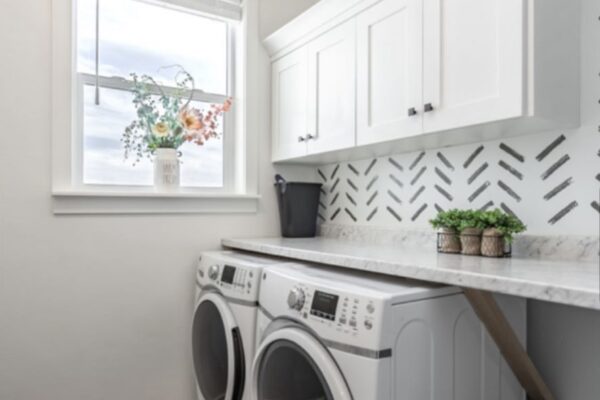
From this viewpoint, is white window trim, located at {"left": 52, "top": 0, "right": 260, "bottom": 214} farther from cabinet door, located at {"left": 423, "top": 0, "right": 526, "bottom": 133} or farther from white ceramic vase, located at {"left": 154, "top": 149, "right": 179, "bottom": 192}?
cabinet door, located at {"left": 423, "top": 0, "right": 526, "bottom": 133}

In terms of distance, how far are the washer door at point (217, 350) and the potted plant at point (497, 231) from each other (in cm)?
99

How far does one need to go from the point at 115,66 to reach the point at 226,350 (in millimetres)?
1523

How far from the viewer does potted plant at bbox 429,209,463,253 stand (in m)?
1.57

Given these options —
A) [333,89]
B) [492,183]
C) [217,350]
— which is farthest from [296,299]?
[333,89]

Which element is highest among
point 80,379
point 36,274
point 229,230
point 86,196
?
point 86,196

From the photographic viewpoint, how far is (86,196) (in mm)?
2008

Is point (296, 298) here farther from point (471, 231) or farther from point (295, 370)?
point (471, 231)

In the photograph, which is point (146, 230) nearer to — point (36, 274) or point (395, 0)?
point (36, 274)

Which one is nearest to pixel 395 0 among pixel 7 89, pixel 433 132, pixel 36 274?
pixel 433 132

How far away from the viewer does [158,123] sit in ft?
7.31

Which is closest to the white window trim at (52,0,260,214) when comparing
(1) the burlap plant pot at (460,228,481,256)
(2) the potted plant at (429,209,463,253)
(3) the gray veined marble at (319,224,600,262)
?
(3) the gray veined marble at (319,224,600,262)

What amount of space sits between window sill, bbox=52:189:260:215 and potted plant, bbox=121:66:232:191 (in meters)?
0.08

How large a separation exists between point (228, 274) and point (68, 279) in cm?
78

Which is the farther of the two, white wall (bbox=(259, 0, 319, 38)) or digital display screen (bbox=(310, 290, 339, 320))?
white wall (bbox=(259, 0, 319, 38))
